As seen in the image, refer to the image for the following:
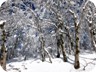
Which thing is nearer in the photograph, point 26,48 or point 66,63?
point 66,63

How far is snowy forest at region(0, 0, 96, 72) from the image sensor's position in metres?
18.6

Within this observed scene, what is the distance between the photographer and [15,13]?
29500 mm

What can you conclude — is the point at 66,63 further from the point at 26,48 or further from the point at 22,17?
the point at 26,48

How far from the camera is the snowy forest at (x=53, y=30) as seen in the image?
18572mm

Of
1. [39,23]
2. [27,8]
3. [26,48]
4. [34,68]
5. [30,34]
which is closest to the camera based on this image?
[34,68]

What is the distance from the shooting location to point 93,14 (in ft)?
66.0

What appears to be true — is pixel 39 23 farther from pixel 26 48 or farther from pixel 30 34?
pixel 26 48

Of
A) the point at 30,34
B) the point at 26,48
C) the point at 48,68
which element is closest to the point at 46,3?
the point at 48,68

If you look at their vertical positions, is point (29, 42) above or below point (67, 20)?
below

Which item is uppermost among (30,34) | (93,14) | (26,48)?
(93,14)

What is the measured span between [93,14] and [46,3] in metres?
6.15

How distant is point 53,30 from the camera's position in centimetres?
3109

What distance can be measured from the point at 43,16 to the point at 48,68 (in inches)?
352

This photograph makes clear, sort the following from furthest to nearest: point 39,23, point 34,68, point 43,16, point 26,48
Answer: point 26,48 → point 43,16 → point 39,23 → point 34,68
